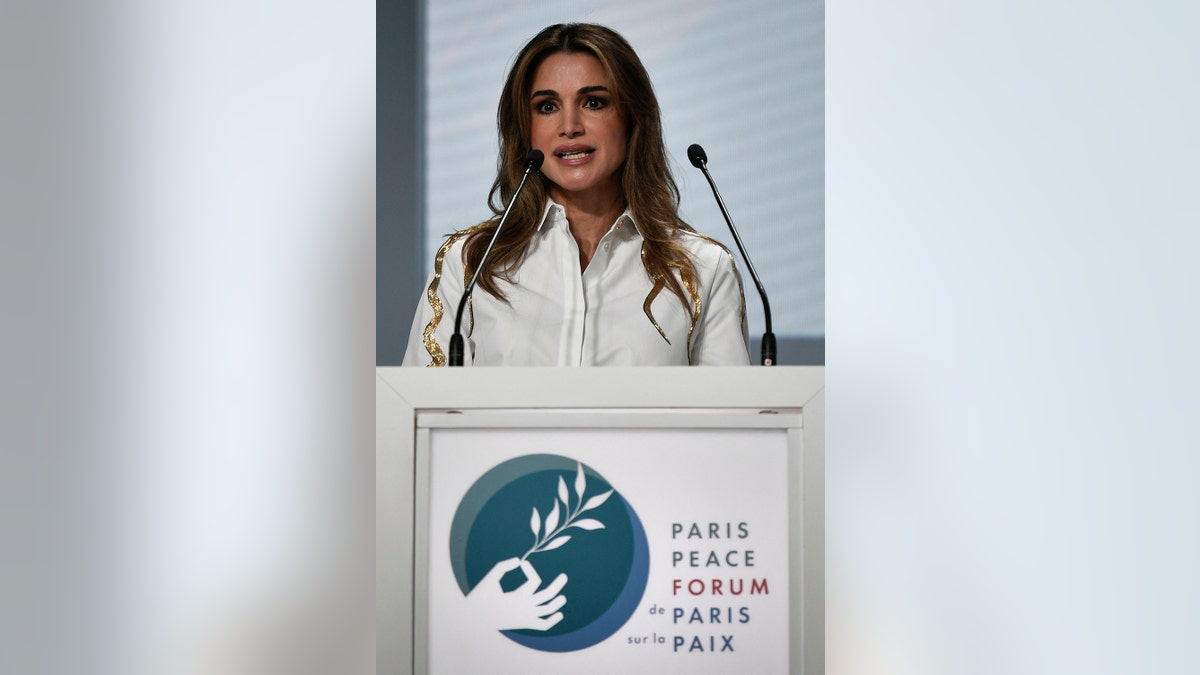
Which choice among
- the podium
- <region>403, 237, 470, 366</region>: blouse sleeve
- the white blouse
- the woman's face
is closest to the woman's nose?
the woman's face

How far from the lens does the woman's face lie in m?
1.62

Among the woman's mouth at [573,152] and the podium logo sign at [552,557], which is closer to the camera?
the podium logo sign at [552,557]

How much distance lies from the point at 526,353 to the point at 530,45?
22.2 inches

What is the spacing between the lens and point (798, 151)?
1911 millimetres

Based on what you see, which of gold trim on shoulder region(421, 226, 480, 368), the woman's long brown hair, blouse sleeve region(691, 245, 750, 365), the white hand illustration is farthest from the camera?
the woman's long brown hair

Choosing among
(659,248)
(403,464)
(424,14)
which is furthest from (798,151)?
(403,464)

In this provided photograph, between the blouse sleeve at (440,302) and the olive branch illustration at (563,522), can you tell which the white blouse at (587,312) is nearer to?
the blouse sleeve at (440,302)

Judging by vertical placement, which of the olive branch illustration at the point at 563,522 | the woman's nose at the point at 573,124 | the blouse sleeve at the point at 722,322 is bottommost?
the olive branch illustration at the point at 563,522

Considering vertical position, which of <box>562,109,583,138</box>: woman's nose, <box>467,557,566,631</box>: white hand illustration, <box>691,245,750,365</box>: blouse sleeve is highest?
<box>562,109,583,138</box>: woman's nose

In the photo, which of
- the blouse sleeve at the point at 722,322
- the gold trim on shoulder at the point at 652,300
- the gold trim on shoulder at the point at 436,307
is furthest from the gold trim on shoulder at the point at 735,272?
the gold trim on shoulder at the point at 436,307

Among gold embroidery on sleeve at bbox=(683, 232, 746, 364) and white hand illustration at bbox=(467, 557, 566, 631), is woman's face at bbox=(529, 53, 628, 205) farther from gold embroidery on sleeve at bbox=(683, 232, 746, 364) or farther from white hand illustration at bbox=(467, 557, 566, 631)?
white hand illustration at bbox=(467, 557, 566, 631)

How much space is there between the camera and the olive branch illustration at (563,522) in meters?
0.76

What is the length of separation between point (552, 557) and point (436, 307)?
778 millimetres

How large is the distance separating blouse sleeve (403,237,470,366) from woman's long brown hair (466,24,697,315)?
0.04 meters
